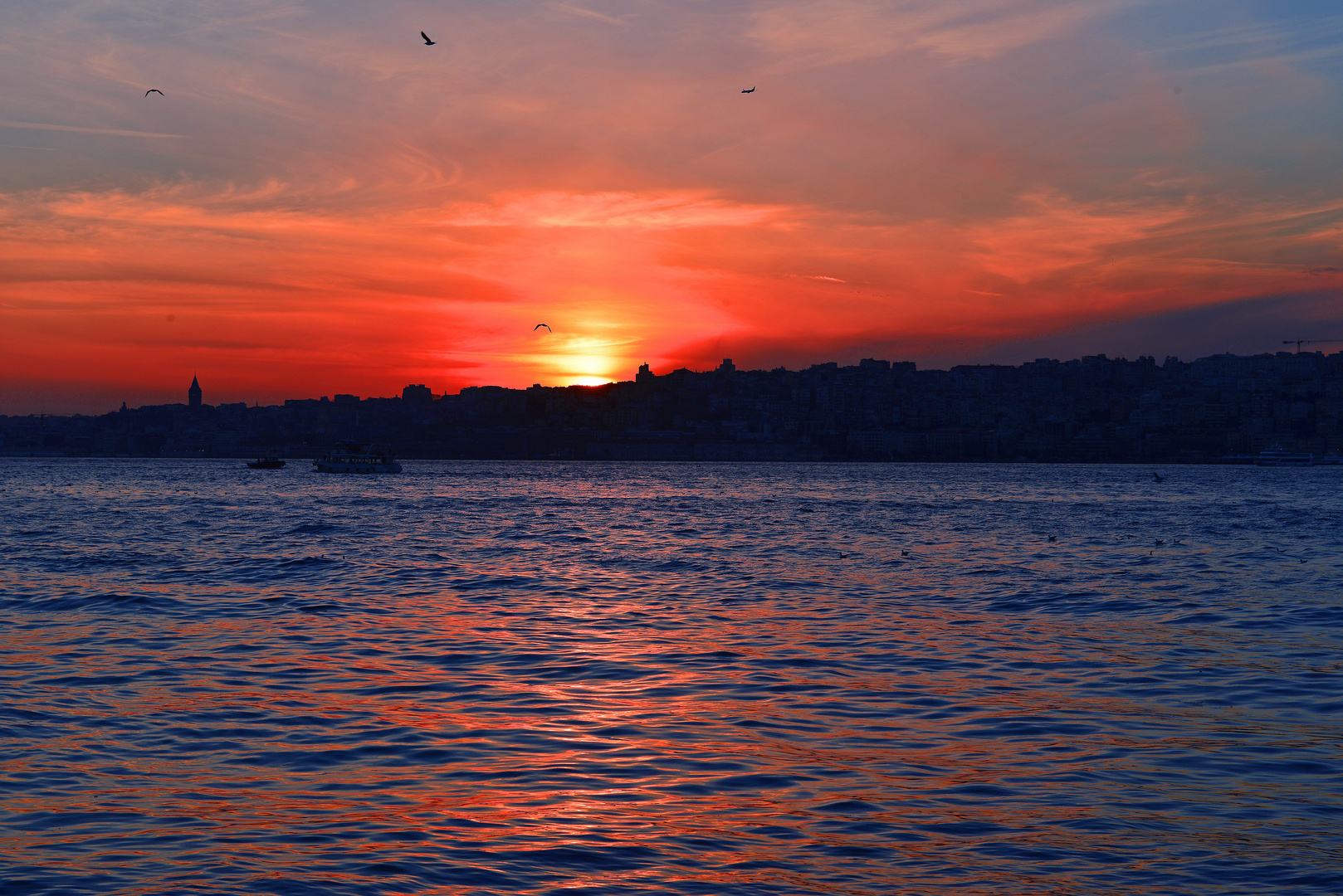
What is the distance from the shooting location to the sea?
831 cm

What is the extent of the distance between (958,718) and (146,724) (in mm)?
9825

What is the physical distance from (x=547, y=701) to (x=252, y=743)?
12.5 feet

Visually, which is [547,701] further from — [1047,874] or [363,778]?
[1047,874]

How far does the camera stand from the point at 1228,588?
28.0m

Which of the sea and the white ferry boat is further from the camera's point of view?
the white ferry boat

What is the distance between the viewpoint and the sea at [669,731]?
27.3 feet

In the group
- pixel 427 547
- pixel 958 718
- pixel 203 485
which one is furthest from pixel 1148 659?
pixel 203 485

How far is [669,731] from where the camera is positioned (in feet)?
41.3

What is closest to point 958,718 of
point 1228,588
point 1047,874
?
point 1047,874

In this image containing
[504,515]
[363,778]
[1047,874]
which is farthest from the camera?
[504,515]

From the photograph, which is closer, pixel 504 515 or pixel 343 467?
pixel 504 515

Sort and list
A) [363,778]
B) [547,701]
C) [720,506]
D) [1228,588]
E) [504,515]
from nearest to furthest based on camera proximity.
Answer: [363,778] → [547,701] → [1228,588] → [504,515] → [720,506]

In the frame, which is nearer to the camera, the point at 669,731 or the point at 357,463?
the point at 669,731

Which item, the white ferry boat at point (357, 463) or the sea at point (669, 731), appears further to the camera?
the white ferry boat at point (357, 463)
